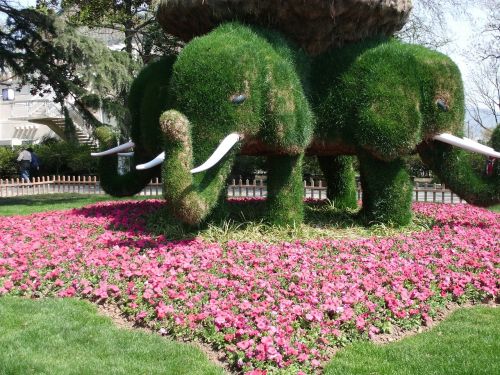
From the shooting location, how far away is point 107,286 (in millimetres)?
5355

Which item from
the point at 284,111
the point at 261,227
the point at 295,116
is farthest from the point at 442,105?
the point at 261,227

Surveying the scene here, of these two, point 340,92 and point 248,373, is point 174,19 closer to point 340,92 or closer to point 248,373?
point 340,92

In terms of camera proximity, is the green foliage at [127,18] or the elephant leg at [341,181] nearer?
the elephant leg at [341,181]

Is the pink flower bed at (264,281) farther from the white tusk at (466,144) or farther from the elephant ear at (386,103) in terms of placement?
the elephant ear at (386,103)

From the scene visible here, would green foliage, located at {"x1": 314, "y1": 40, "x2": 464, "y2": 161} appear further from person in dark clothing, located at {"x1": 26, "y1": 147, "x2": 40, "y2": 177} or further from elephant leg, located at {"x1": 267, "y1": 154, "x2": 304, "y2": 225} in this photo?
person in dark clothing, located at {"x1": 26, "y1": 147, "x2": 40, "y2": 177}

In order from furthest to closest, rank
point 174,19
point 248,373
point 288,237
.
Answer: point 174,19, point 288,237, point 248,373

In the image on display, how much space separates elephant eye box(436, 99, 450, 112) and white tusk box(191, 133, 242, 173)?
2.89m

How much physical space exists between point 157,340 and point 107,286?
122 cm

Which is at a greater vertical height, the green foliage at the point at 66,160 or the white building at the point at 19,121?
the white building at the point at 19,121

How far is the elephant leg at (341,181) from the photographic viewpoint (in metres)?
9.65

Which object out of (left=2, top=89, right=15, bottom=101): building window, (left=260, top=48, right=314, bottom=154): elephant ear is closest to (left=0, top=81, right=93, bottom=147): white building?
(left=2, top=89, right=15, bottom=101): building window

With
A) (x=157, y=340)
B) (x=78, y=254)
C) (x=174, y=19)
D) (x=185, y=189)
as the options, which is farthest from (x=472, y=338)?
(x=174, y=19)

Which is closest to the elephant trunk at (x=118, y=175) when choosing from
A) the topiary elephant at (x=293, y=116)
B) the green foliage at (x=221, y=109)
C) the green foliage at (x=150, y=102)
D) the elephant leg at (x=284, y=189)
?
the green foliage at (x=150, y=102)

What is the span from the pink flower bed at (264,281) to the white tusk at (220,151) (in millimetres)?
1035
